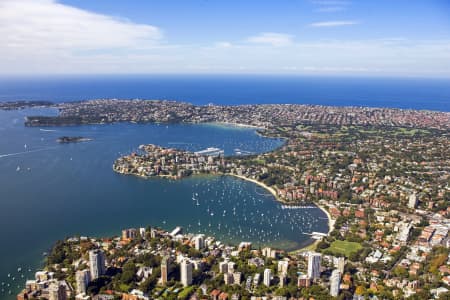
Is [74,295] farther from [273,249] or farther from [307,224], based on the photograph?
[307,224]

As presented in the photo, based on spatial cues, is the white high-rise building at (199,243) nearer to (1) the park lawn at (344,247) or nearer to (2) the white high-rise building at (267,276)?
(2) the white high-rise building at (267,276)

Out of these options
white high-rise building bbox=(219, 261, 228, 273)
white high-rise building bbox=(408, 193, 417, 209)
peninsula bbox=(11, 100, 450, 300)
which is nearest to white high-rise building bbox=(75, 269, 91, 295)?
peninsula bbox=(11, 100, 450, 300)

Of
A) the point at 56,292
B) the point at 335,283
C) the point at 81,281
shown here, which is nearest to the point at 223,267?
the point at 335,283

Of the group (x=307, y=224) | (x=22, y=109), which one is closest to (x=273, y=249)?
(x=307, y=224)

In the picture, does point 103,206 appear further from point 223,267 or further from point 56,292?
point 223,267

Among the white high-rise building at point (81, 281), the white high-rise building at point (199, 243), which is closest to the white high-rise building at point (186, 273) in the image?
the white high-rise building at point (199, 243)
